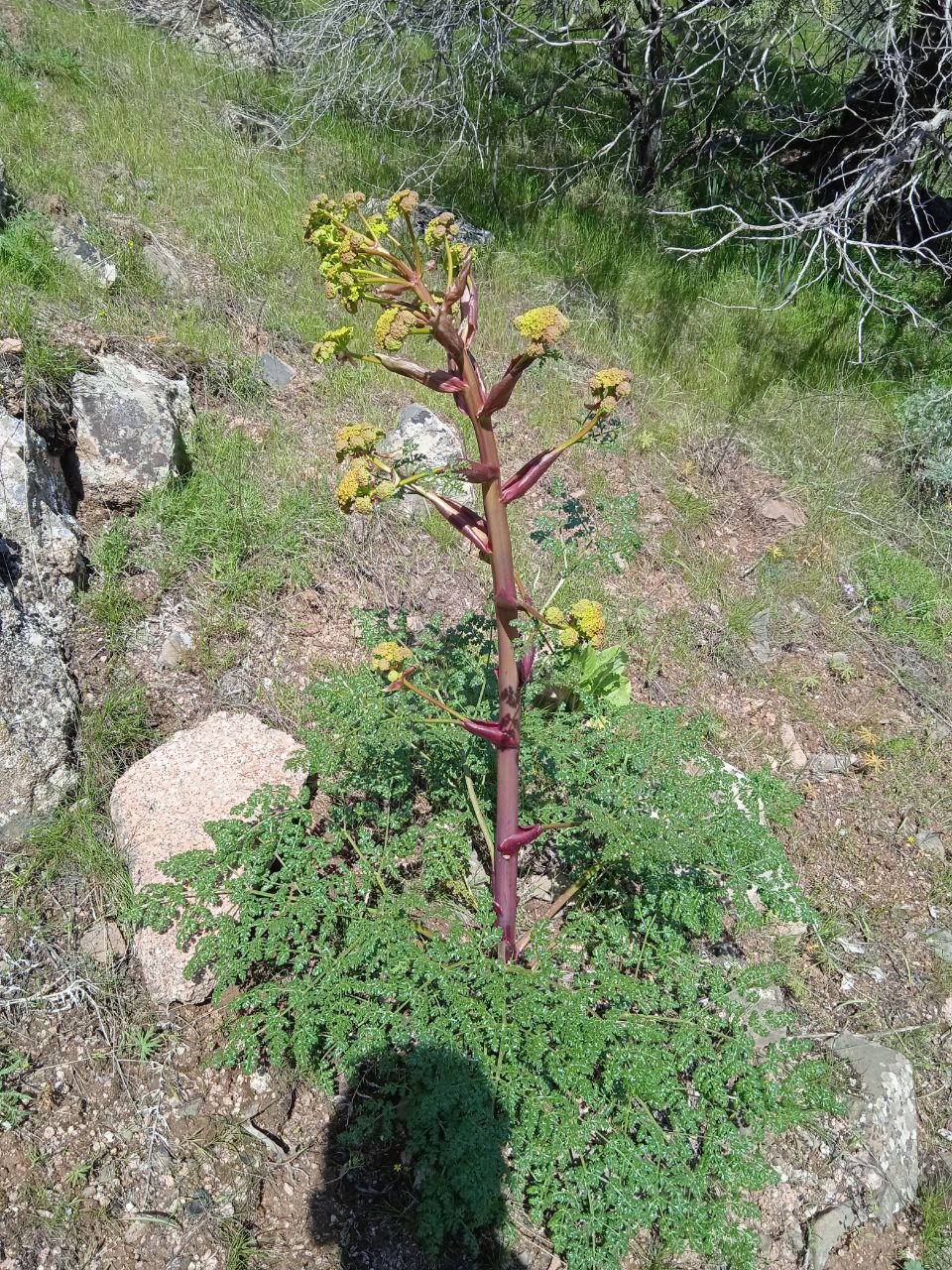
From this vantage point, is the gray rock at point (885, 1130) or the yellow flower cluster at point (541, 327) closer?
the yellow flower cluster at point (541, 327)

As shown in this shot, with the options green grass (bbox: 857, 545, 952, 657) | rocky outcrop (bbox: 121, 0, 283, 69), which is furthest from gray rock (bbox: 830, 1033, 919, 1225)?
rocky outcrop (bbox: 121, 0, 283, 69)

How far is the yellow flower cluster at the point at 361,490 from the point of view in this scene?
1.43 metres

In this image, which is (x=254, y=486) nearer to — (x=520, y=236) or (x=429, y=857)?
(x=429, y=857)

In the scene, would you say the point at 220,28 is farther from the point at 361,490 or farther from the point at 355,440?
the point at 361,490

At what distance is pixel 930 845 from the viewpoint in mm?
3225

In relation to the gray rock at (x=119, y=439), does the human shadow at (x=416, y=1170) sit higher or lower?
lower

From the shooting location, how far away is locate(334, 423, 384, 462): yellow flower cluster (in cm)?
151

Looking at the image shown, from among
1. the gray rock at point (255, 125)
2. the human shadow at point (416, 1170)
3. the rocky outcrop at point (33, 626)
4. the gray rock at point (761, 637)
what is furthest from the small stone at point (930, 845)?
the gray rock at point (255, 125)

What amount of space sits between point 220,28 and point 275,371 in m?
4.39

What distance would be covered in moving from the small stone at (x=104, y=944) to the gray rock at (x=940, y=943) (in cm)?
287

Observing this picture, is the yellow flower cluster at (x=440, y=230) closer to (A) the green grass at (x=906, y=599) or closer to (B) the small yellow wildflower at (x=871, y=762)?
(B) the small yellow wildflower at (x=871, y=762)

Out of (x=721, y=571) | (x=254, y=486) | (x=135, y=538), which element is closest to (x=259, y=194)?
(x=254, y=486)

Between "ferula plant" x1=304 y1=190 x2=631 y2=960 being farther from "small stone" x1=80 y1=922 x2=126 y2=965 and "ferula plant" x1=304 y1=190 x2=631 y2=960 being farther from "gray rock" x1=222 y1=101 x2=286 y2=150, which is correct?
"gray rock" x1=222 y1=101 x2=286 y2=150

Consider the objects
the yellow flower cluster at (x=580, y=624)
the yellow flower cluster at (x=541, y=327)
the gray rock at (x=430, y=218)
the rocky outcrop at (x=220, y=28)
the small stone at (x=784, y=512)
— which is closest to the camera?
the yellow flower cluster at (x=541, y=327)
